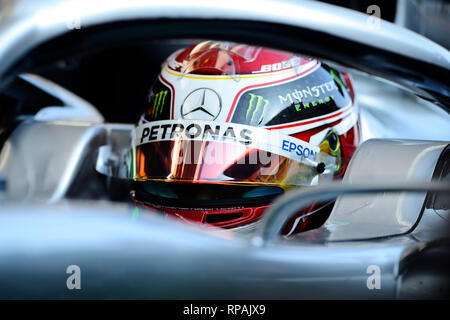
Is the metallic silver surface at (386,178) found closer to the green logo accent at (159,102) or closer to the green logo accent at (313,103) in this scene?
the green logo accent at (313,103)

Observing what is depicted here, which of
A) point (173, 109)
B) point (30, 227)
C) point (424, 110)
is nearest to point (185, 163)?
point (173, 109)

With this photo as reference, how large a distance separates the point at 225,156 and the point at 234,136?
47 millimetres

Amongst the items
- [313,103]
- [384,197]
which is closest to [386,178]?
[384,197]

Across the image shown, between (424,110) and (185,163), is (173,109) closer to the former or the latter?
(185,163)

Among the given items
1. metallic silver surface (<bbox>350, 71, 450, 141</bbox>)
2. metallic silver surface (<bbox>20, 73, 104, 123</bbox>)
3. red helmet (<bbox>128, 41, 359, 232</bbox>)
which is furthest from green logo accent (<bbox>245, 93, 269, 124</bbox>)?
metallic silver surface (<bbox>20, 73, 104, 123</bbox>)

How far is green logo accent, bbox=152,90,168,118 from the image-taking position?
3.78 ft

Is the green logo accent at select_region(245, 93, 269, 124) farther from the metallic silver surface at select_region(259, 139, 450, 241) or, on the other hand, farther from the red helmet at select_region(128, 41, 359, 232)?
the metallic silver surface at select_region(259, 139, 450, 241)

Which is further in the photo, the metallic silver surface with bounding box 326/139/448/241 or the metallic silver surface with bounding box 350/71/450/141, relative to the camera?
the metallic silver surface with bounding box 350/71/450/141

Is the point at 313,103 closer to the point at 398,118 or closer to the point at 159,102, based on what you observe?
the point at 159,102

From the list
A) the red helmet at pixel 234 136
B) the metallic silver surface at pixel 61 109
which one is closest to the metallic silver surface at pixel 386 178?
the red helmet at pixel 234 136

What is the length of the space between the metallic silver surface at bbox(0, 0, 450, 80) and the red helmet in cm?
43

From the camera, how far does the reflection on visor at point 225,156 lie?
1.06 meters

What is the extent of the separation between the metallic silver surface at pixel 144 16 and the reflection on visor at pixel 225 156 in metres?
0.49

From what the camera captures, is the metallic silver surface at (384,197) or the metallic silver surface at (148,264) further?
the metallic silver surface at (384,197)
